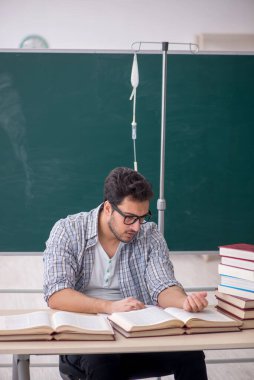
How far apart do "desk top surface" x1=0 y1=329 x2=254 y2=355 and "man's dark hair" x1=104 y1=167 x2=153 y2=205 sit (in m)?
0.60

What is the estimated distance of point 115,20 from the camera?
698cm

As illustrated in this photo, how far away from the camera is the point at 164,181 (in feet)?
10.8

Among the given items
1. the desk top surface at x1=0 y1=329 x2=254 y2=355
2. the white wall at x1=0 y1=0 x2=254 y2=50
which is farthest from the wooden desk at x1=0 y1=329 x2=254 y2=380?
the white wall at x1=0 y1=0 x2=254 y2=50

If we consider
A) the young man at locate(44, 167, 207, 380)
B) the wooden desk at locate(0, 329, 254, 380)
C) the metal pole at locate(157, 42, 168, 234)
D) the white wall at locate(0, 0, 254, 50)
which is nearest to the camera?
the wooden desk at locate(0, 329, 254, 380)

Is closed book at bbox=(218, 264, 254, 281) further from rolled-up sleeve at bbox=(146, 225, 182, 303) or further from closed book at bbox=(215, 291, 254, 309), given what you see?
rolled-up sleeve at bbox=(146, 225, 182, 303)

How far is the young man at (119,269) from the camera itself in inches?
→ 80.5

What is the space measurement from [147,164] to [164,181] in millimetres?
123

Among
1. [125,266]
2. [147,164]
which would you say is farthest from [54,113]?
[125,266]

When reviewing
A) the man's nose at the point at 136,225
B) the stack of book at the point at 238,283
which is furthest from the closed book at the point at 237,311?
the man's nose at the point at 136,225

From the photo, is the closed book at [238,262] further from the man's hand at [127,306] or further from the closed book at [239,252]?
the man's hand at [127,306]

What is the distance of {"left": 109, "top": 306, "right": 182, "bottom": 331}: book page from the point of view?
1.72 metres

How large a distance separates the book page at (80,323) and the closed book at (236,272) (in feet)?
1.37

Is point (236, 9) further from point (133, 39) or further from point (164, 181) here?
point (164, 181)

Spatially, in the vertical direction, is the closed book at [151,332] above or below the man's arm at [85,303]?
below
